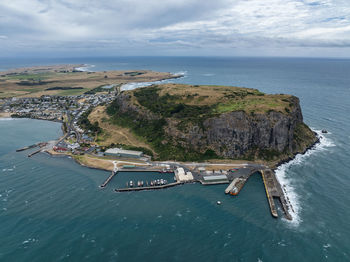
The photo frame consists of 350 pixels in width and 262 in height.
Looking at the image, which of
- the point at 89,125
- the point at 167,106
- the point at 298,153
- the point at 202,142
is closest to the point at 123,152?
the point at 202,142

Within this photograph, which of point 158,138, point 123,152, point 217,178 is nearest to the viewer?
point 217,178

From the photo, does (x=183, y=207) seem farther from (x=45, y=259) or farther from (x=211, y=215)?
(x=45, y=259)

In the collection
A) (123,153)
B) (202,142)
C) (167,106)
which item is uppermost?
(167,106)

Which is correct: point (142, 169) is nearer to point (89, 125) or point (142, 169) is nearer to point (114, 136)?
point (114, 136)

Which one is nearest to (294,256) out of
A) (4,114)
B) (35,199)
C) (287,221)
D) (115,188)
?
(287,221)

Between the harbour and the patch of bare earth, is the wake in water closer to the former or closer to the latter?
the harbour

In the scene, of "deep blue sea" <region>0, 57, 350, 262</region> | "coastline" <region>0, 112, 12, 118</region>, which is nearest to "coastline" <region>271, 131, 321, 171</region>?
"deep blue sea" <region>0, 57, 350, 262</region>

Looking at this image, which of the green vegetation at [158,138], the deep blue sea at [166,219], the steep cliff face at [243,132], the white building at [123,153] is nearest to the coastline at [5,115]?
the green vegetation at [158,138]

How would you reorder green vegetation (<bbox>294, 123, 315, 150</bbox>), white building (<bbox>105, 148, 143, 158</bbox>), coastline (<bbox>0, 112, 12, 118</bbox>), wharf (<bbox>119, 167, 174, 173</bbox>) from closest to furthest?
wharf (<bbox>119, 167, 174, 173</bbox>) → white building (<bbox>105, 148, 143, 158</bbox>) → green vegetation (<bbox>294, 123, 315, 150</bbox>) → coastline (<bbox>0, 112, 12, 118</bbox>)
